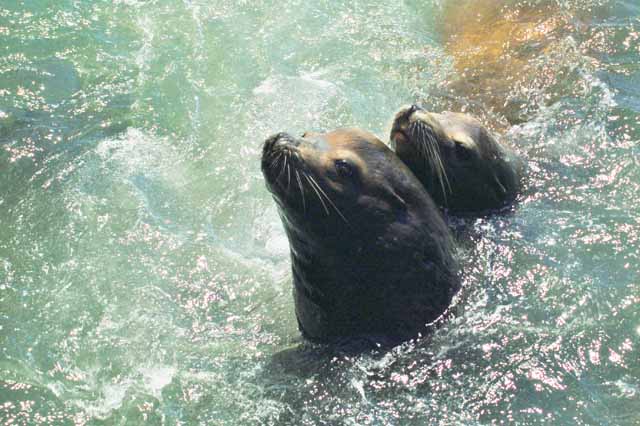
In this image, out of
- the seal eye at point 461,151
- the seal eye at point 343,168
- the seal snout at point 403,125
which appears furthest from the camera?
the seal eye at point 461,151

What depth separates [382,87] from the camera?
8992 millimetres

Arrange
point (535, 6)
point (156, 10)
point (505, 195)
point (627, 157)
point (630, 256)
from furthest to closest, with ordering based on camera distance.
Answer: point (156, 10) < point (535, 6) < point (627, 157) < point (505, 195) < point (630, 256)

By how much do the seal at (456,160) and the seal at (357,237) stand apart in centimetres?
42

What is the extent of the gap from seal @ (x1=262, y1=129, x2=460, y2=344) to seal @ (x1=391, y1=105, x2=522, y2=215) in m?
0.42

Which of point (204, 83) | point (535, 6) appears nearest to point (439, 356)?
point (204, 83)

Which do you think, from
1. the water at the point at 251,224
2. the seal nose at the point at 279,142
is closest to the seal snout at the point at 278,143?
the seal nose at the point at 279,142

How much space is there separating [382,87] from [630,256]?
3.70 metres

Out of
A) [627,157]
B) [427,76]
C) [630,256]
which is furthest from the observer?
[427,76]

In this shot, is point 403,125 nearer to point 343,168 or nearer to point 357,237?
point 343,168

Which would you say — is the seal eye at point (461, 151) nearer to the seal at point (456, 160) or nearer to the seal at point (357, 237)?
the seal at point (456, 160)

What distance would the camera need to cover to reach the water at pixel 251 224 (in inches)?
206

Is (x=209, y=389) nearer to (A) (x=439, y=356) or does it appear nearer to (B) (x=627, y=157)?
(A) (x=439, y=356)

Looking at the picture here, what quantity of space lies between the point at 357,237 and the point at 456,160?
1.38 m

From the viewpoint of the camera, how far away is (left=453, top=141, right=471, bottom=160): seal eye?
6238mm
